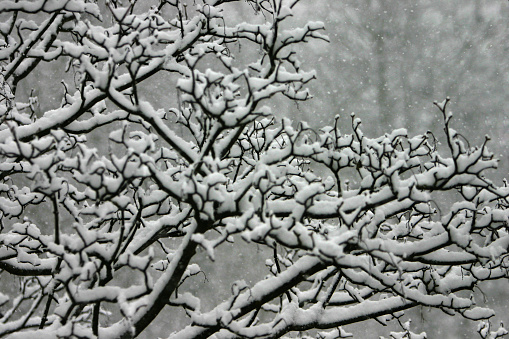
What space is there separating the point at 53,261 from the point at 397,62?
620 inches

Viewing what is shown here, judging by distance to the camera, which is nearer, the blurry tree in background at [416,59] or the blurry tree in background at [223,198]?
the blurry tree in background at [223,198]

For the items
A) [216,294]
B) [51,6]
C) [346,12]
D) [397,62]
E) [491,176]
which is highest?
[346,12]

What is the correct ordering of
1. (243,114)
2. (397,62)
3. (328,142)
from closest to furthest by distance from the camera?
(243,114), (328,142), (397,62)

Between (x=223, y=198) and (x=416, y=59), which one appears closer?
(x=223, y=198)

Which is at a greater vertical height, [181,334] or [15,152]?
[15,152]

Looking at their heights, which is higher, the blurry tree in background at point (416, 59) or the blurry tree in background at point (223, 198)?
the blurry tree in background at point (416, 59)

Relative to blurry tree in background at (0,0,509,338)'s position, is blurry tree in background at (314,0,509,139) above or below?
above

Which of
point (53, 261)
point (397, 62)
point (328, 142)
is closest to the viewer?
point (328, 142)

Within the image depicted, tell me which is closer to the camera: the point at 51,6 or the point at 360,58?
the point at 51,6

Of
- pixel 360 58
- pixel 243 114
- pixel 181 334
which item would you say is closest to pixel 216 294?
pixel 360 58

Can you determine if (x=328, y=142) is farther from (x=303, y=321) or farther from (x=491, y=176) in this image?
(x=491, y=176)

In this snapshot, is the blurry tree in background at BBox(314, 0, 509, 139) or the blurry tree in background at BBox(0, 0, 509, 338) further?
the blurry tree in background at BBox(314, 0, 509, 139)

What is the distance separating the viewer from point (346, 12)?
58.2 feet

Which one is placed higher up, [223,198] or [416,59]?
[416,59]
